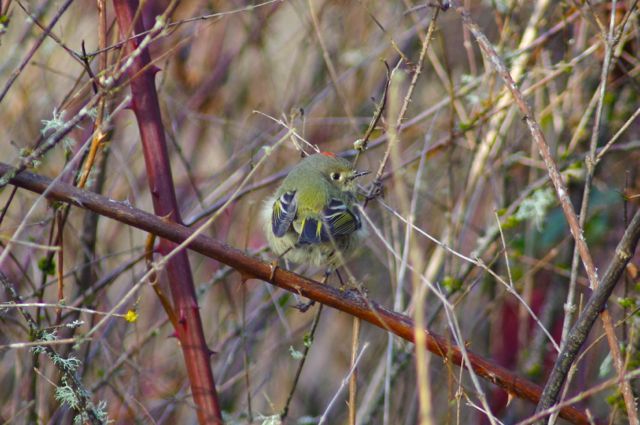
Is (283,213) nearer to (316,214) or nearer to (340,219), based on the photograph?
(316,214)

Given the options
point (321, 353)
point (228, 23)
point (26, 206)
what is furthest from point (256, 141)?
point (321, 353)

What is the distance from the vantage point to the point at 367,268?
5961 millimetres

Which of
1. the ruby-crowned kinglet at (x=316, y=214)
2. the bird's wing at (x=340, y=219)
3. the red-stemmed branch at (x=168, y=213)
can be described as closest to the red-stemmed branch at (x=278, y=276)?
the red-stemmed branch at (x=168, y=213)

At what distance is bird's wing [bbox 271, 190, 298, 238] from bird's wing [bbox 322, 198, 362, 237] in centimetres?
15

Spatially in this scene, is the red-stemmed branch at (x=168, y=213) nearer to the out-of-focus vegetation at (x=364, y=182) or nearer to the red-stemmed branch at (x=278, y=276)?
the red-stemmed branch at (x=278, y=276)

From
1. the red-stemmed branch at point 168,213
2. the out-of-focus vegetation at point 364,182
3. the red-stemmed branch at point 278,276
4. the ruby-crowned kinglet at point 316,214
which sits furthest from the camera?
the out-of-focus vegetation at point 364,182

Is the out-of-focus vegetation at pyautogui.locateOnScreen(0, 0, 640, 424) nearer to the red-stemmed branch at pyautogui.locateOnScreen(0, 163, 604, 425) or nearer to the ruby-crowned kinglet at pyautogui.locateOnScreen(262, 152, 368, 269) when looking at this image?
the ruby-crowned kinglet at pyautogui.locateOnScreen(262, 152, 368, 269)

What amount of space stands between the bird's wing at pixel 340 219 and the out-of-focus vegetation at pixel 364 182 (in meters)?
0.23

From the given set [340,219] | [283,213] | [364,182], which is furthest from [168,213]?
[364,182]

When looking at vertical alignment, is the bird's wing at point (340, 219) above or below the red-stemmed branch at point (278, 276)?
above

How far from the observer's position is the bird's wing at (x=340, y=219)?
3270 mm

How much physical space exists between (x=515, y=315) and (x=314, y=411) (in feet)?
5.73

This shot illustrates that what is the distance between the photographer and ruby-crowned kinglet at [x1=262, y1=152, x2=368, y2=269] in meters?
3.21

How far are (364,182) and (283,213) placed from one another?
199 centimetres
